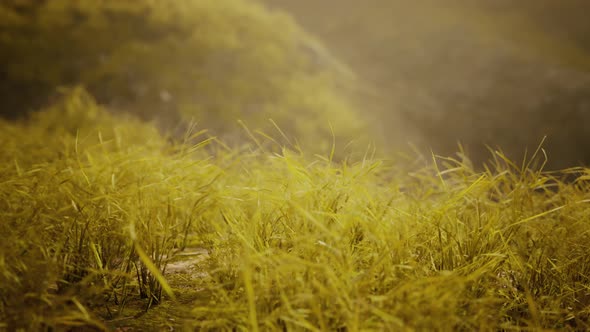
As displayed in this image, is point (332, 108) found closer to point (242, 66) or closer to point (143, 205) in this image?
point (242, 66)

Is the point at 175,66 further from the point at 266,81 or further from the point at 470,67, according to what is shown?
the point at 470,67

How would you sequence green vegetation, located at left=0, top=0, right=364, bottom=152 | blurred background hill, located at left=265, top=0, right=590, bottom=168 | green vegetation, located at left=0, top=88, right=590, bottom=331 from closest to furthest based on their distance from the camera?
green vegetation, located at left=0, top=88, right=590, bottom=331 → green vegetation, located at left=0, top=0, right=364, bottom=152 → blurred background hill, located at left=265, top=0, right=590, bottom=168

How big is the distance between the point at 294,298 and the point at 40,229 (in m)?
0.52

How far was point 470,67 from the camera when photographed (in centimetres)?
448

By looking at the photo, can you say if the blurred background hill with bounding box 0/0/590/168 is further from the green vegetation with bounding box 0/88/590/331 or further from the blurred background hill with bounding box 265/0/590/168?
the green vegetation with bounding box 0/88/590/331

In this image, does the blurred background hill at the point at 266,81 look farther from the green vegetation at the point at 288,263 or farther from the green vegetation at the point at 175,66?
the green vegetation at the point at 288,263

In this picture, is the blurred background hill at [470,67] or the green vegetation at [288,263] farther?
the blurred background hill at [470,67]

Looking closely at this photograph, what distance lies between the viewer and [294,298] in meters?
0.57

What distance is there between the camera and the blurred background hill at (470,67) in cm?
319

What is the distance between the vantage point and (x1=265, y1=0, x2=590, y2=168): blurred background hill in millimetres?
3191

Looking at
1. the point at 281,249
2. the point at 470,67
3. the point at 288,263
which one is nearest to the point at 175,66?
the point at 281,249

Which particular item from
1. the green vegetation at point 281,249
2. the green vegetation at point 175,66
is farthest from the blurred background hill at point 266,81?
the green vegetation at point 281,249

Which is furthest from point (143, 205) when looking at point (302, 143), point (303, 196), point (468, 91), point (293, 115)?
point (468, 91)

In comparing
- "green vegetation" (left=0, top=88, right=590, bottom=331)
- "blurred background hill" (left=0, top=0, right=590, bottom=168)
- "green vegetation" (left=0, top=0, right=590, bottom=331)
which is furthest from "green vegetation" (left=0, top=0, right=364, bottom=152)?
"green vegetation" (left=0, top=88, right=590, bottom=331)
